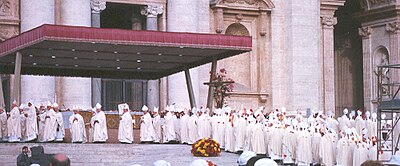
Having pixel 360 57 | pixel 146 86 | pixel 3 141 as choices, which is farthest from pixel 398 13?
pixel 3 141

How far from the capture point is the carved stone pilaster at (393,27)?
4174 cm

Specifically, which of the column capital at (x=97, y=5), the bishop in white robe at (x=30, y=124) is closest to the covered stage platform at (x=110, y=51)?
the bishop in white robe at (x=30, y=124)

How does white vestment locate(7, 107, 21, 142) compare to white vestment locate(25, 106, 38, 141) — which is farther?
white vestment locate(25, 106, 38, 141)

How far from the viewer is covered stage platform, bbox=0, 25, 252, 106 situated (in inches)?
1091

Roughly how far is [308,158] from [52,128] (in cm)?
771

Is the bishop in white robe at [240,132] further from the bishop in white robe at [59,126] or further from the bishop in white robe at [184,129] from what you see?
the bishop in white robe at [59,126]

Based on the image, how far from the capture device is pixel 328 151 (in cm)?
2692

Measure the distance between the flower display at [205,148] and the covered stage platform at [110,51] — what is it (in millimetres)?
4019

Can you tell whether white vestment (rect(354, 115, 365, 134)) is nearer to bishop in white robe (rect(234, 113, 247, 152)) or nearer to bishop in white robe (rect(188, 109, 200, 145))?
bishop in white robe (rect(234, 113, 247, 152))

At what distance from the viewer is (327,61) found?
41344mm

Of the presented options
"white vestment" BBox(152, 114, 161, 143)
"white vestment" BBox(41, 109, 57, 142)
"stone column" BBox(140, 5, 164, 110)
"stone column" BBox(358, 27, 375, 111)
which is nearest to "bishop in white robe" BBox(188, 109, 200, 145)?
"white vestment" BBox(152, 114, 161, 143)

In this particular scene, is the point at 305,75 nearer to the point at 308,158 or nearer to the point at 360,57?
the point at 360,57

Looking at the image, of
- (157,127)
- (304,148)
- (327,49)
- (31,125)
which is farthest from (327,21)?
(31,125)

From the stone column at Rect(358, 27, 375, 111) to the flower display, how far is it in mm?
18224
